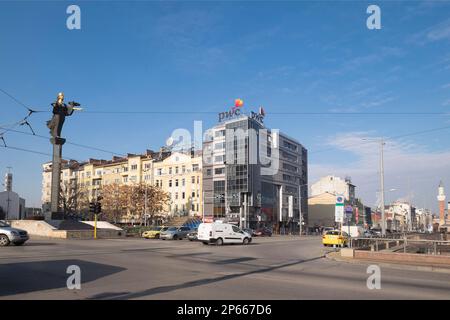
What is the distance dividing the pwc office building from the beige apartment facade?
16.0 ft

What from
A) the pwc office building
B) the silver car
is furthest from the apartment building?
the silver car

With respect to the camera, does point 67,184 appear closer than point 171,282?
No

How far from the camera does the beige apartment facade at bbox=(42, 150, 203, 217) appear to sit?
97.5 m

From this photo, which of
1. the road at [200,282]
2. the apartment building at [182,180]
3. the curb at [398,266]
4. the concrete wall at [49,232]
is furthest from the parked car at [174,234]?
the apartment building at [182,180]

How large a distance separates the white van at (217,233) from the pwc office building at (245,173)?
4651cm

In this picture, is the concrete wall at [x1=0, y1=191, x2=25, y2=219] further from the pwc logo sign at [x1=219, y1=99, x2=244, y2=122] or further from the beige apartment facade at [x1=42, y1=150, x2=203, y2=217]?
the pwc logo sign at [x1=219, y1=99, x2=244, y2=122]

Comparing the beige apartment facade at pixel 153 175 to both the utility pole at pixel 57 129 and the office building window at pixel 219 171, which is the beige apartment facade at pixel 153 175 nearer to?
the office building window at pixel 219 171

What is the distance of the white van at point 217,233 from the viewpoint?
3500 centimetres

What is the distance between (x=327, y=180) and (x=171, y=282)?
14727 centimetres

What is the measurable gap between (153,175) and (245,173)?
2725cm

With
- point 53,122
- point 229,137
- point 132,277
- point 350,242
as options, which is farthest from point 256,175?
point 132,277

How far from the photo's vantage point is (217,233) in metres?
35.2
